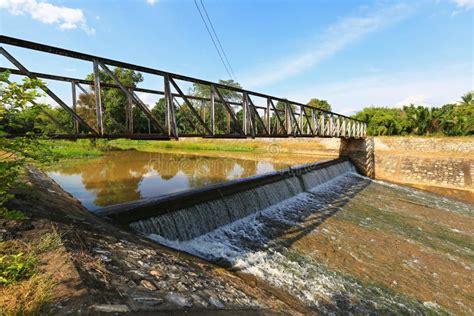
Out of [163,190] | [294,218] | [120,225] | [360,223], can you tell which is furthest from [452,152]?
[120,225]

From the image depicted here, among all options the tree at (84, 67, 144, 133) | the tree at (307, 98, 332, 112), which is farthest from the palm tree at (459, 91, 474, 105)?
the tree at (84, 67, 144, 133)

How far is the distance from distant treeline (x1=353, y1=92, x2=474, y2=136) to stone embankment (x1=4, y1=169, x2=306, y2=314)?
28.3m

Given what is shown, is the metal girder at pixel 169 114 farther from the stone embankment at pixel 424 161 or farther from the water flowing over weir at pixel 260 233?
the stone embankment at pixel 424 161

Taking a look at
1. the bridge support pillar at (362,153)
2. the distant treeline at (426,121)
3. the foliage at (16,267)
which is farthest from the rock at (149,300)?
the distant treeline at (426,121)

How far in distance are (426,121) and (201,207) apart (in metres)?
27.9

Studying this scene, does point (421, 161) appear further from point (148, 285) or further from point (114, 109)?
point (114, 109)

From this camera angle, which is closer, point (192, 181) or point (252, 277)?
point (252, 277)

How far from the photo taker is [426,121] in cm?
2609

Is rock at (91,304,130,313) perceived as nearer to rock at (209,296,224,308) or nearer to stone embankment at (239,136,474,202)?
rock at (209,296,224,308)

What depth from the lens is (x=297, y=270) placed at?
5.97m

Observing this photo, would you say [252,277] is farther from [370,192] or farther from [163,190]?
[370,192]

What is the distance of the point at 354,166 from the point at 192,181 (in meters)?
15.2

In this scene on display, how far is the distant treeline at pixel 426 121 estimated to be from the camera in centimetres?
2348

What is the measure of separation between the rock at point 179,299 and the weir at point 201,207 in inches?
149
